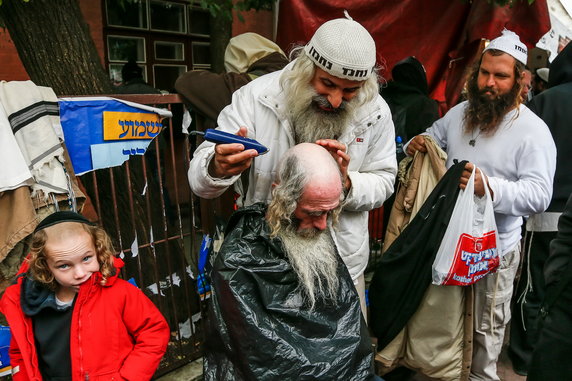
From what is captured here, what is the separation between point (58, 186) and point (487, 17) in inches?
156

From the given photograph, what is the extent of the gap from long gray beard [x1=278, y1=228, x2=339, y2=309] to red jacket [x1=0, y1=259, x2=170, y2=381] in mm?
775

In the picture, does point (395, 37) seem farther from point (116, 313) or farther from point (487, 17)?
point (116, 313)

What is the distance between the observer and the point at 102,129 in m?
2.42

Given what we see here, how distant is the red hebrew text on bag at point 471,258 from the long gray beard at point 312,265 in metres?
0.88

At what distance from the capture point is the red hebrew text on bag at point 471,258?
8.21ft

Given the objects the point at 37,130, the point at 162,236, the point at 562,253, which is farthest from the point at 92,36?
the point at 562,253

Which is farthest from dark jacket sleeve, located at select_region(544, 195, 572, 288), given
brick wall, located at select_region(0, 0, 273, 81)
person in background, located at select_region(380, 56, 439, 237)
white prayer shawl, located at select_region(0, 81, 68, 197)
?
brick wall, located at select_region(0, 0, 273, 81)

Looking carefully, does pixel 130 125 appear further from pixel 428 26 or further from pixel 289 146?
pixel 428 26

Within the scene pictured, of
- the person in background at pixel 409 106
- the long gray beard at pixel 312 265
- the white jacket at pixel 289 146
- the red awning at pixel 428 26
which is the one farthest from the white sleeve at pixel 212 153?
the red awning at pixel 428 26

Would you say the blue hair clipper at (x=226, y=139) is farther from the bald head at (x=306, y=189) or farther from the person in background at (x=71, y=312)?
the person in background at (x=71, y=312)

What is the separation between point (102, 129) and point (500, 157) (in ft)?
7.53

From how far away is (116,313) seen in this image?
6.65ft

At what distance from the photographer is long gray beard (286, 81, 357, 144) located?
2070 mm

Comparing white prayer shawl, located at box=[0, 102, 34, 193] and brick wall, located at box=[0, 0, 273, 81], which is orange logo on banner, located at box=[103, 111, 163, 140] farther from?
brick wall, located at box=[0, 0, 273, 81]
